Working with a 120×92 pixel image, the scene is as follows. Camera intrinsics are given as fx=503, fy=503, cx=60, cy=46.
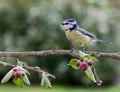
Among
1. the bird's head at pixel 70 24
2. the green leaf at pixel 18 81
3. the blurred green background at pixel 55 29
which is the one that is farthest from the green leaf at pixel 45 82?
the blurred green background at pixel 55 29

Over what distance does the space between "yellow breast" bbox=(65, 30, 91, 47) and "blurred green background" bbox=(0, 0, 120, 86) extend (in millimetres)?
6379

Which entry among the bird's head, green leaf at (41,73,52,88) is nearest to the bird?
the bird's head

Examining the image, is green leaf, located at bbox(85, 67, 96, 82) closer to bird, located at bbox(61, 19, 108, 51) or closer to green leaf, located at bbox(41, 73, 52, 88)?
green leaf, located at bbox(41, 73, 52, 88)

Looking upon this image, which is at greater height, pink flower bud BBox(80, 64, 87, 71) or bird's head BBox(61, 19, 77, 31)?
pink flower bud BBox(80, 64, 87, 71)

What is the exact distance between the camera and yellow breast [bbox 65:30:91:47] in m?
1.71

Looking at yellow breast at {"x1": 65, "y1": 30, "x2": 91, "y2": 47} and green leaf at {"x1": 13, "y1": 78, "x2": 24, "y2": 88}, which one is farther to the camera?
yellow breast at {"x1": 65, "y1": 30, "x2": 91, "y2": 47}

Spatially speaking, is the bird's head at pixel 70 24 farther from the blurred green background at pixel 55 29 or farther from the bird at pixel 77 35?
the blurred green background at pixel 55 29

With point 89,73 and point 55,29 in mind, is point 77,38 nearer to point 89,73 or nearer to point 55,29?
point 89,73

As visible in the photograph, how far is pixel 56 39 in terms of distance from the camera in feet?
26.9

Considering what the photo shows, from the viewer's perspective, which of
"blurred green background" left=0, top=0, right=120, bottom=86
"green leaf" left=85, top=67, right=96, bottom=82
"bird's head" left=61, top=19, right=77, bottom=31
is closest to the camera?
"green leaf" left=85, top=67, right=96, bottom=82

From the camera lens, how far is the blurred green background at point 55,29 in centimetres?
829

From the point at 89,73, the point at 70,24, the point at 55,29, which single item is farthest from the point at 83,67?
the point at 55,29

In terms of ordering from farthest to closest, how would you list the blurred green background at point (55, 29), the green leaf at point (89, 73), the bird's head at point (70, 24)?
the blurred green background at point (55, 29), the bird's head at point (70, 24), the green leaf at point (89, 73)

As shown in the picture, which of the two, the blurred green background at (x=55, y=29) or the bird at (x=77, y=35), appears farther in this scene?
the blurred green background at (x=55, y=29)
